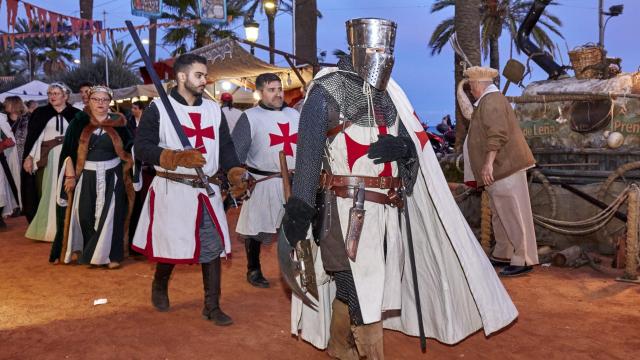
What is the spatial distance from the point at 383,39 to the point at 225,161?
1.86 m

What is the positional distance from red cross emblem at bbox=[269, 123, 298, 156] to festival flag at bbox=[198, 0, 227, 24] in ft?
32.2

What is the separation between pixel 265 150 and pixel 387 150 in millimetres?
2603

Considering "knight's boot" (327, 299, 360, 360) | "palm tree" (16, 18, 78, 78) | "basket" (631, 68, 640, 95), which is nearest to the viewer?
"knight's boot" (327, 299, 360, 360)

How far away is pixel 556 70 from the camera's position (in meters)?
8.26

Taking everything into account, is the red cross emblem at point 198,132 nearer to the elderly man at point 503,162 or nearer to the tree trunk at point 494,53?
the elderly man at point 503,162

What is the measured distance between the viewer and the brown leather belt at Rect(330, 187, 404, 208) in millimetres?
3236

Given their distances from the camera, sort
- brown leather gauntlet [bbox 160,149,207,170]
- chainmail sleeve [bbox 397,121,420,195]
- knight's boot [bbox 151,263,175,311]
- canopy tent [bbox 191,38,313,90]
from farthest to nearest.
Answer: canopy tent [bbox 191,38,313,90], knight's boot [bbox 151,263,175,311], brown leather gauntlet [bbox 160,149,207,170], chainmail sleeve [bbox 397,121,420,195]

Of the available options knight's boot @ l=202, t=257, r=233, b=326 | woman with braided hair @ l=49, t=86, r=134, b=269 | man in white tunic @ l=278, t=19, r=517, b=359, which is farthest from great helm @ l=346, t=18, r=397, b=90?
woman with braided hair @ l=49, t=86, r=134, b=269

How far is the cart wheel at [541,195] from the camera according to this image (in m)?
6.97

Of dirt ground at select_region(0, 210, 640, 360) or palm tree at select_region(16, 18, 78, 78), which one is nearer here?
dirt ground at select_region(0, 210, 640, 360)

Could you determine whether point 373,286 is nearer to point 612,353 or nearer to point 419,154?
point 419,154

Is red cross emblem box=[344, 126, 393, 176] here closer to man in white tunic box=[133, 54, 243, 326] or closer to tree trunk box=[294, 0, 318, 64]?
man in white tunic box=[133, 54, 243, 326]

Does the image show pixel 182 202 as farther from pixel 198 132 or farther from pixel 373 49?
pixel 373 49

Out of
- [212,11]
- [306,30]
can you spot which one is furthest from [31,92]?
[306,30]
